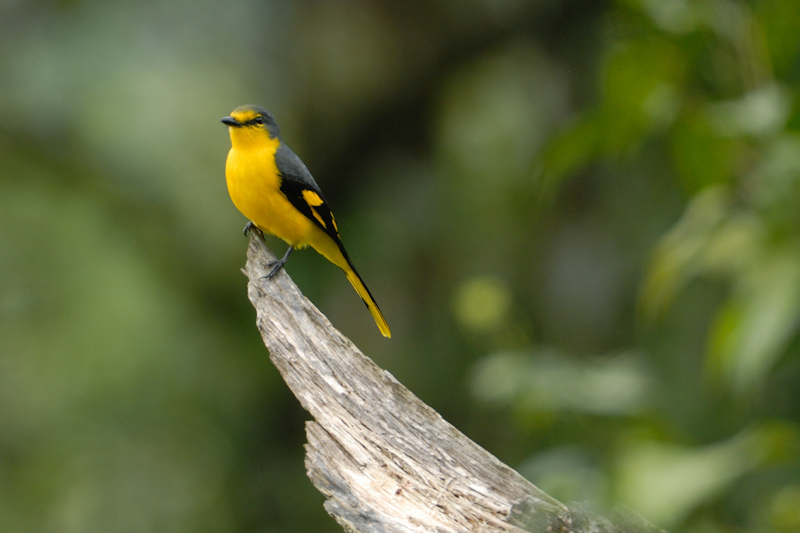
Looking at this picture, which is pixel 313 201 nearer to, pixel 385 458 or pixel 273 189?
pixel 273 189

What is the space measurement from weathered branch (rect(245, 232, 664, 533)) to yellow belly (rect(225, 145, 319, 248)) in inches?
37.6

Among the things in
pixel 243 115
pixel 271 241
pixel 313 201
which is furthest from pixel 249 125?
pixel 271 241

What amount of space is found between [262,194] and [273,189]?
6 cm

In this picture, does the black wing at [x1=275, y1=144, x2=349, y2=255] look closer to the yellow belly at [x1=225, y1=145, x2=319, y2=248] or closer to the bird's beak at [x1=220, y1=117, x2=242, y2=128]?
the yellow belly at [x1=225, y1=145, x2=319, y2=248]

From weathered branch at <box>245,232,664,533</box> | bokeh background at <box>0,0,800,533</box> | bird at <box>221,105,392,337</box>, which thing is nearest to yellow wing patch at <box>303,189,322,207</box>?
bird at <box>221,105,392,337</box>

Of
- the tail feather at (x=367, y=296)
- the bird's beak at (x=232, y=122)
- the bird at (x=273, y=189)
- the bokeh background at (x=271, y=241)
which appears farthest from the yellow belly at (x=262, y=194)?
the bokeh background at (x=271, y=241)

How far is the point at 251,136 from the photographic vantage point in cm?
374

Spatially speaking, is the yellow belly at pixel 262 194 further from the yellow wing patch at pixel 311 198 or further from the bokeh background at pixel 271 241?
the bokeh background at pixel 271 241

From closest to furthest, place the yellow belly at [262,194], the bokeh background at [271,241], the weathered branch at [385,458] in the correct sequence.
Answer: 1. the weathered branch at [385,458]
2. the yellow belly at [262,194]
3. the bokeh background at [271,241]

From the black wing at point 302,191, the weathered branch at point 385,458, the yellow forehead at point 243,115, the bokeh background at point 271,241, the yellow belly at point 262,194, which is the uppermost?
the bokeh background at point 271,241

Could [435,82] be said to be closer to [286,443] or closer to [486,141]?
[486,141]

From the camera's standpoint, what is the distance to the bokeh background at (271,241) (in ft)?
20.4

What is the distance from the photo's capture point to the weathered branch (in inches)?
89.1

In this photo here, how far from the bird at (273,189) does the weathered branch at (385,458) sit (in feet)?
2.88
